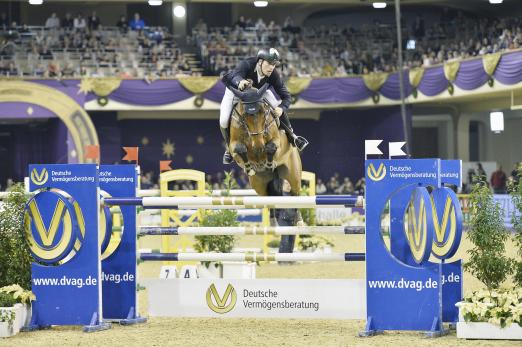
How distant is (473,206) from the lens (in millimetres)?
6801

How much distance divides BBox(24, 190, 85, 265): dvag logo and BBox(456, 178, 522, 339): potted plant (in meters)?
2.99

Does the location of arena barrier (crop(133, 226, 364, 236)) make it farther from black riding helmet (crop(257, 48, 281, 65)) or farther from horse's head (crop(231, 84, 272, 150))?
black riding helmet (crop(257, 48, 281, 65))

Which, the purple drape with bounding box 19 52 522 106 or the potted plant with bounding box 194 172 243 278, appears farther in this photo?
the purple drape with bounding box 19 52 522 106

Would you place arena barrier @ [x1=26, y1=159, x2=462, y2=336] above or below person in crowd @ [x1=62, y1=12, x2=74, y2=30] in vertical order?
below

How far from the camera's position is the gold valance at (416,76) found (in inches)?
922

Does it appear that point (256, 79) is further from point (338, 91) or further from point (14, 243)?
point (338, 91)

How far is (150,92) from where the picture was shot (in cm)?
2447

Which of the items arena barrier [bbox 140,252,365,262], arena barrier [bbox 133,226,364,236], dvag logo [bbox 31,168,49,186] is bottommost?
arena barrier [bbox 140,252,365,262]

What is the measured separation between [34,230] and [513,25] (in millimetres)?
19184

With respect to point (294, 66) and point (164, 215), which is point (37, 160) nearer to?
point (294, 66)

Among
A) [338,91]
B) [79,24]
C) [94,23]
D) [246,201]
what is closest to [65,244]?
[246,201]

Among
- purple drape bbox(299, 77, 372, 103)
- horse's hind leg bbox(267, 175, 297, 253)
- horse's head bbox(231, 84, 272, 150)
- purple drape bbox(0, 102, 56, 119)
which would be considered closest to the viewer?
horse's head bbox(231, 84, 272, 150)

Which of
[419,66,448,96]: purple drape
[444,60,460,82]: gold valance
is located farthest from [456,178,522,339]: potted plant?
[419,66,448,96]: purple drape

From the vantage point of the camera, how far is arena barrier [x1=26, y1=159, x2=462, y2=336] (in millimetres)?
6625
